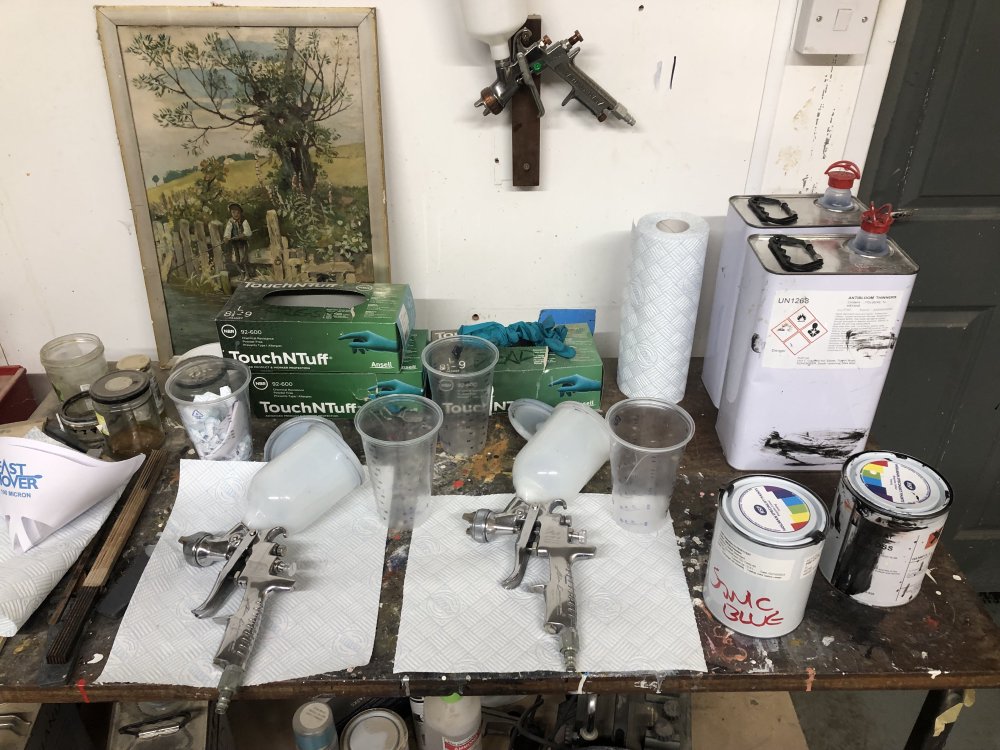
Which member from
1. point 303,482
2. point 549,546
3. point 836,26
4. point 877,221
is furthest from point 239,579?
point 836,26

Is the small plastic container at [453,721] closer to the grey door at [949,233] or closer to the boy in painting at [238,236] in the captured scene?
the boy in painting at [238,236]

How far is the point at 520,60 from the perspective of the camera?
44.6 inches

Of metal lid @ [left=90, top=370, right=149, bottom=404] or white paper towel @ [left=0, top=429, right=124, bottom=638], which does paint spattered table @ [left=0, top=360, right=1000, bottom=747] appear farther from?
metal lid @ [left=90, top=370, right=149, bottom=404]

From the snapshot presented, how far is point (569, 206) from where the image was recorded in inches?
51.9

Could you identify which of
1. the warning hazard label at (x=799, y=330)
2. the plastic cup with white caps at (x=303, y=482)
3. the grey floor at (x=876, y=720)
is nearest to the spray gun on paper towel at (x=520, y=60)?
the warning hazard label at (x=799, y=330)

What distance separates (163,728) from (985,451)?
1.72 metres

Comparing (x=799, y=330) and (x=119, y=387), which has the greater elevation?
(x=799, y=330)

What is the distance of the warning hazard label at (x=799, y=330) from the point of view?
0.99 meters

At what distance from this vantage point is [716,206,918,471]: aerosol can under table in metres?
0.97

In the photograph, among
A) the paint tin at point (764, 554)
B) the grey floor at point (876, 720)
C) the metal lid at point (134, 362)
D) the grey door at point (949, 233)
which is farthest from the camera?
the grey floor at point (876, 720)

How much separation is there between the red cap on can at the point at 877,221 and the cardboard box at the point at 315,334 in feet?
2.22

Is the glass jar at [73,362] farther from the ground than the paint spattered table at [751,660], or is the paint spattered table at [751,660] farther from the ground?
the glass jar at [73,362]

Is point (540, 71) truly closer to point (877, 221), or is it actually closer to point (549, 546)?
point (877, 221)

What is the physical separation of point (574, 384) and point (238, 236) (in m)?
0.64
